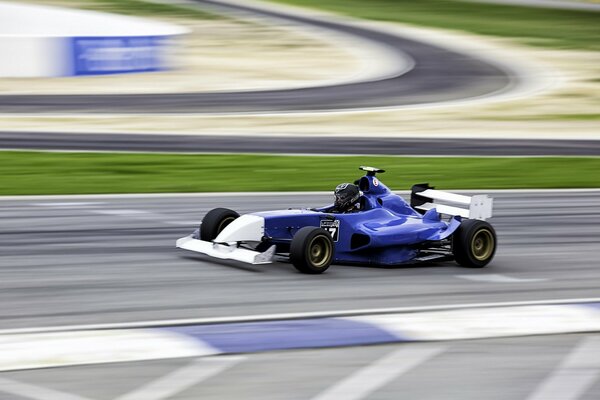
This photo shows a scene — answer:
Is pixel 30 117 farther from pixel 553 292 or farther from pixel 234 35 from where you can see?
pixel 234 35

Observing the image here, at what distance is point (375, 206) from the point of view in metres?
11.2

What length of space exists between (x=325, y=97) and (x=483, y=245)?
1866 centimetres

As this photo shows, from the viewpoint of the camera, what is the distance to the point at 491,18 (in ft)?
170

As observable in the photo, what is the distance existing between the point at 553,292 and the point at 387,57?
29.3 metres

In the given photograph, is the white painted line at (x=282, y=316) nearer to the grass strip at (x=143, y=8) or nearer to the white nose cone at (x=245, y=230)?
the white nose cone at (x=245, y=230)

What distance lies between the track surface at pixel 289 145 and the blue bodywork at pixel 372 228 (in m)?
9.55

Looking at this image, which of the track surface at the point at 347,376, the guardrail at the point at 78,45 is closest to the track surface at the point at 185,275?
the track surface at the point at 347,376

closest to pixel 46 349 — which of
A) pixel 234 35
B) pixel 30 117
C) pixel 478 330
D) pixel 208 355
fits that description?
pixel 208 355

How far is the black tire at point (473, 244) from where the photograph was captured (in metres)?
11.1

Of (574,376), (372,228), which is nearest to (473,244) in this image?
(372,228)

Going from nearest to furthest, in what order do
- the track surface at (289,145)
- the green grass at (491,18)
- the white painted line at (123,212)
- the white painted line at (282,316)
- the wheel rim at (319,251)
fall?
the white painted line at (282,316) → the wheel rim at (319,251) → the white painted line at (123,212) → the track surface at (289,145) → the green grass at (491,18)

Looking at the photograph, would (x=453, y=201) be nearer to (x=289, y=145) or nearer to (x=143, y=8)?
(x=289, y=145)

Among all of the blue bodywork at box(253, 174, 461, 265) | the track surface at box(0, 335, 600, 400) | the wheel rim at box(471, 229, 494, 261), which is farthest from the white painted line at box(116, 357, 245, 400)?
the wheel rim at box(471, 229, 494, 261)

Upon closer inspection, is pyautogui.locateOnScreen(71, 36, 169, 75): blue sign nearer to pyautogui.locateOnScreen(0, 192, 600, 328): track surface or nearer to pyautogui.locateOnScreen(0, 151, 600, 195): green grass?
pyautogui.locateOnScreen(0, 151, 600, 195): green grass
